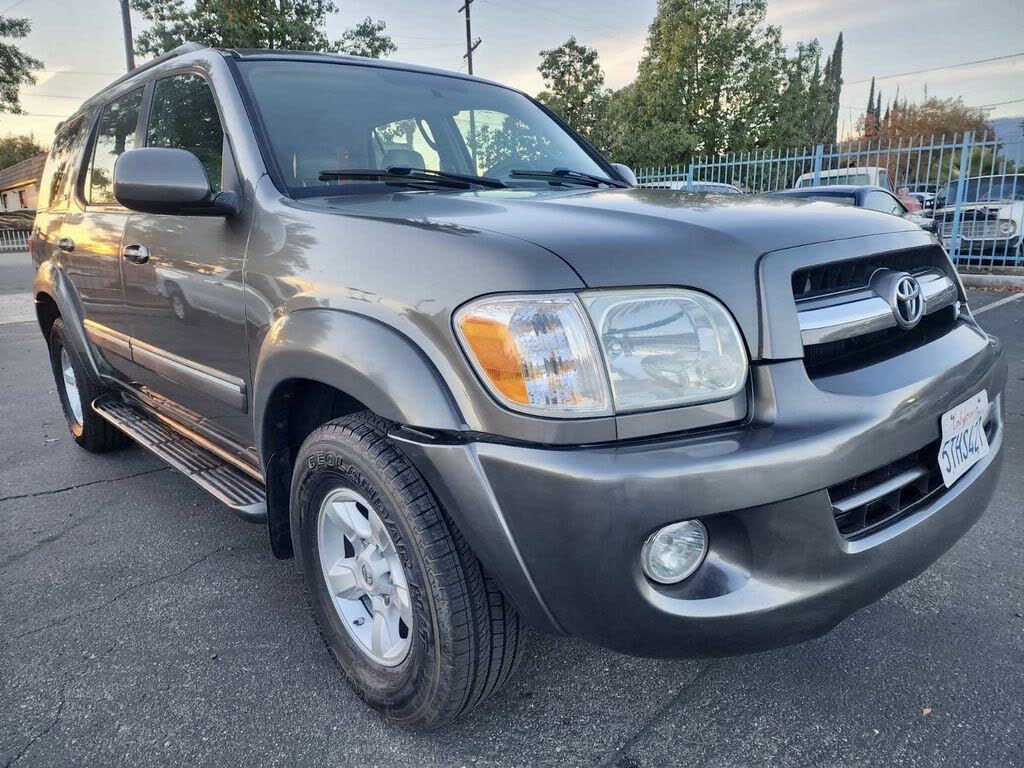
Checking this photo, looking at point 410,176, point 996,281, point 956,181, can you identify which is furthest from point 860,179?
point 410,176

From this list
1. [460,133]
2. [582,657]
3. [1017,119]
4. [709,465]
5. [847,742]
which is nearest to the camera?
[709,465]

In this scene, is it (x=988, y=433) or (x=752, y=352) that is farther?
(x=988, y=433)

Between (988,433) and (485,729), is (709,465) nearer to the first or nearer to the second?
(485,729)

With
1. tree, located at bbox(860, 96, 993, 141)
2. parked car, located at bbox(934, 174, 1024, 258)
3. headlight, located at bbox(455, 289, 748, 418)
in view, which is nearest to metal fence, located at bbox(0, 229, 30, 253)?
parked car, located at bbox(934, 174, 1024, 258)

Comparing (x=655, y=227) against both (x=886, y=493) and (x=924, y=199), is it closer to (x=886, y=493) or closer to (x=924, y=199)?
(x=886, y=493)

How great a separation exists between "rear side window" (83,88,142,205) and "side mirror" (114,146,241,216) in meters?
1.06

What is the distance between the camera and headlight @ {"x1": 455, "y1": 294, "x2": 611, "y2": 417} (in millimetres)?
1366

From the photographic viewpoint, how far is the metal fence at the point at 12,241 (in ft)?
74.0

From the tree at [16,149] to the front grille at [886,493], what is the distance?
266ft

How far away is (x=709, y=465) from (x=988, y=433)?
113 centimetres

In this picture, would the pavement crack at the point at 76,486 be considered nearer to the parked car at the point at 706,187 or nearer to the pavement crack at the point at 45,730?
the pavement crack at the point at 45,730

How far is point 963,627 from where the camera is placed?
2178mm

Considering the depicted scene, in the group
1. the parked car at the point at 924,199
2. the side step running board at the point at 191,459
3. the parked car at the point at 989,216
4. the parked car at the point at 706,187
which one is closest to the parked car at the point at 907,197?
the parked car at the point at 924,199

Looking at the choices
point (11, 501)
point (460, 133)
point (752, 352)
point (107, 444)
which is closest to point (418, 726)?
point (752, 352)
